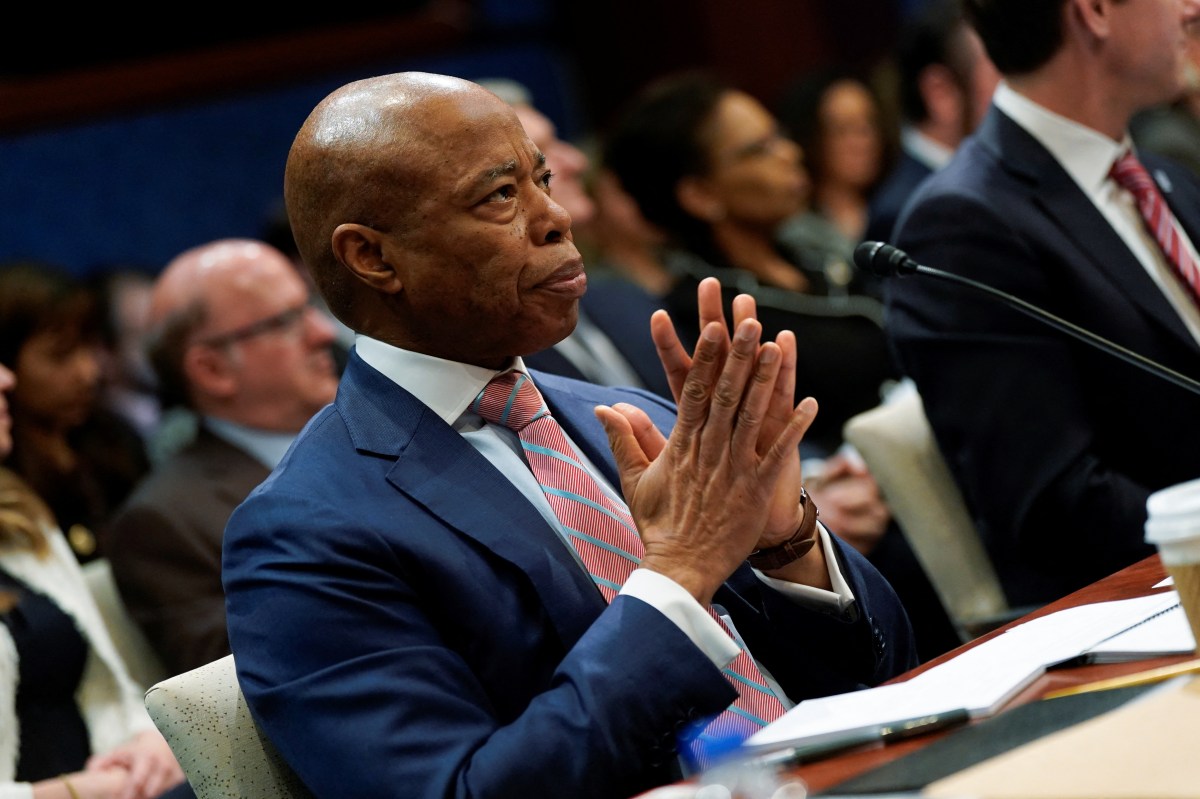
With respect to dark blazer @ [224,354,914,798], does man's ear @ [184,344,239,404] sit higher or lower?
higher

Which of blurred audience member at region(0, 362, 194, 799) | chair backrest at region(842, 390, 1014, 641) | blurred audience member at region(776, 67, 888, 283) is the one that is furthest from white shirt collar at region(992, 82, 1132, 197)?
blurred audience member at region(776, 67, 888, 283)

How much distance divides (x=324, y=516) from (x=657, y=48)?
5319 mm

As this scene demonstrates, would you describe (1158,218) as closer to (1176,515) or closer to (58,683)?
(1176,515)

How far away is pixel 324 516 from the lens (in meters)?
1.55

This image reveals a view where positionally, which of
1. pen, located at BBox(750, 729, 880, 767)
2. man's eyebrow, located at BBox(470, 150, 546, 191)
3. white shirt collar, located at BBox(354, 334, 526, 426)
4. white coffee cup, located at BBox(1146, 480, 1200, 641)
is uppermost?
man's eyebrow, located at BBox(470, 150, 546, 191)

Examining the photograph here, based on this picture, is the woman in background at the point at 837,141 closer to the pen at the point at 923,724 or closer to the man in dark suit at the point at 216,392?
the man in dark suit at the point at 216,392

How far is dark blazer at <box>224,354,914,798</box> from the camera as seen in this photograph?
56.4 inches

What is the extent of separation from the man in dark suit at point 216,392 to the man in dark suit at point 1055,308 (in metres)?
1.25

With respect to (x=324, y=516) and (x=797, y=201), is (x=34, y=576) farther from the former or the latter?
(x=797, y=201)

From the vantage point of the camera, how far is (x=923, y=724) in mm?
1279

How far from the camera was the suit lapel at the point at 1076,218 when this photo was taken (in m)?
2.31

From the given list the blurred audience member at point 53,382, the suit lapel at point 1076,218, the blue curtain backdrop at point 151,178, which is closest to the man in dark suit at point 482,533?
the suit lapel at point 1076,218

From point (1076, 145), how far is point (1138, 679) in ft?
4.45

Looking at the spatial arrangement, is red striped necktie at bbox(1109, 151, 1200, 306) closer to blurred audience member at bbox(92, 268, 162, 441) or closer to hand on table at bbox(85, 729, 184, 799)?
hand on table at bbox(85, 729, 184, 799)
